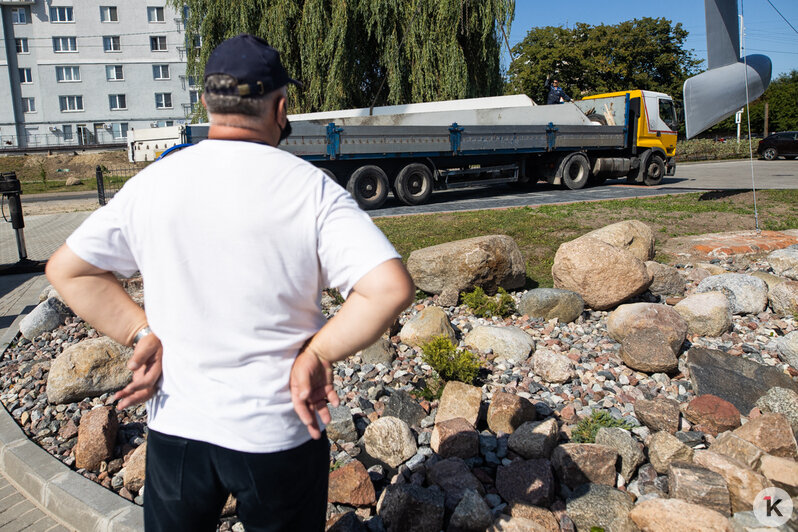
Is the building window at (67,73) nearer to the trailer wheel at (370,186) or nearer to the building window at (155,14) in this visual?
the building window at (155,14)

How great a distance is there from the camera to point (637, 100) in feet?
59.7

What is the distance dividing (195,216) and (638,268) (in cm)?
451

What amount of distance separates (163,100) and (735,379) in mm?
53732

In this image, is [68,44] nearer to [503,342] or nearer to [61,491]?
[503,342]

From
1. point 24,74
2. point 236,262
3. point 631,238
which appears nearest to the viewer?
point 236,262

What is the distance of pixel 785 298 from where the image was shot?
5059 mm

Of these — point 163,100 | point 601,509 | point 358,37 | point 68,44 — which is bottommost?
point 601,509

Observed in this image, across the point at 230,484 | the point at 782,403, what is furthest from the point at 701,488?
the point at 230,484

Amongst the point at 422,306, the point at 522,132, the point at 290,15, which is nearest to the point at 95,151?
the point at 290,15

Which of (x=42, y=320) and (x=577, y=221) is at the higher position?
(x=577, y=221)

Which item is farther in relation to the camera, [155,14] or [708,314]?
[155,14]

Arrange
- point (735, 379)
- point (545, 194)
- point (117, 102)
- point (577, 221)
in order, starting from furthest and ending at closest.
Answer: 1. point (117, 102)
2. point (545, 194)
3. point (577, 221)
4. point (735, 379)

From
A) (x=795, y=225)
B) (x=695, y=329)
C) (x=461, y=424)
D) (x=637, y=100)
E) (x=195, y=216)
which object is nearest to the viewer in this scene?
(x=195, y=216)

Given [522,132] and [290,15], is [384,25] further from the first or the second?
[522,132]
